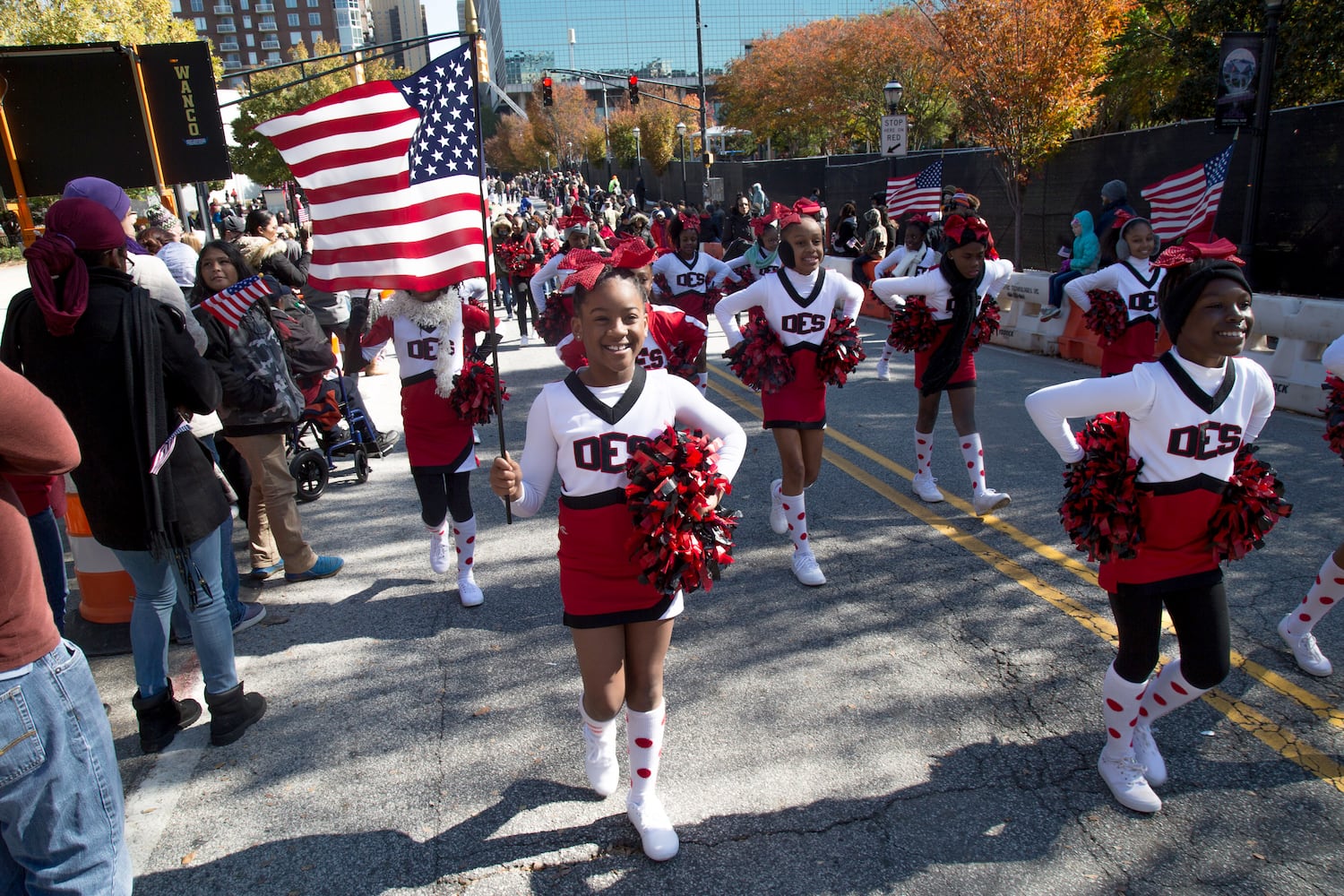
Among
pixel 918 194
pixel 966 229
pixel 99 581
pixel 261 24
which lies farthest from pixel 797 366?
pixel 261 24

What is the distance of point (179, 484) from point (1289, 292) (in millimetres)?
13033

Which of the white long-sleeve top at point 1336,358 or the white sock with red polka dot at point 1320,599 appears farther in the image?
the white sock with red polka dot at point 1320,599

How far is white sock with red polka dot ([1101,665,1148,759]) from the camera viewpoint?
3207 mm

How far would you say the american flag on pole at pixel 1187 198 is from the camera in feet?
31.1

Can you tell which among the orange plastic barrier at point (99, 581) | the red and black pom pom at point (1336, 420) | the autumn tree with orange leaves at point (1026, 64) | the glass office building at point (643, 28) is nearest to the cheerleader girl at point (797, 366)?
the red and black pom pom at point (1336, 420)

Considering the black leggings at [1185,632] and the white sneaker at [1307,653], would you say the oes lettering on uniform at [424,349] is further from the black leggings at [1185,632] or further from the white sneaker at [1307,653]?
the white sneaker at [1307,653]

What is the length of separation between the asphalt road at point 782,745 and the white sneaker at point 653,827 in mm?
59

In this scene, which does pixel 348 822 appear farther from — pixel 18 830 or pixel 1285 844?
pixel 1285 844

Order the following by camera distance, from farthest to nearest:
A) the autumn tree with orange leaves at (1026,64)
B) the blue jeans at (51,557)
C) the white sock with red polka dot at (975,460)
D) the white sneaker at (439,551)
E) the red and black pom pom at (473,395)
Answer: the autumn tree with orange leaves at (1026,64) < the white sock with red polka dot at (975,460) < the white sneaker at (439,551) < the red and black pom pom at (473,395) < the blue jeans at (51,557)

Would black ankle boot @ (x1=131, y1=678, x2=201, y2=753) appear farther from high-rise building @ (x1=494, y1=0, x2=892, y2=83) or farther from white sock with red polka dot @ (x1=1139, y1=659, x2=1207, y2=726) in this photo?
high-rise building @ (x1=494, y1=0, x2=892, y2=83)

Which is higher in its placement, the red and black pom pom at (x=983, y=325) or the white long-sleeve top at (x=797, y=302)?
the white long-sleeve top at (x=797, y=302)

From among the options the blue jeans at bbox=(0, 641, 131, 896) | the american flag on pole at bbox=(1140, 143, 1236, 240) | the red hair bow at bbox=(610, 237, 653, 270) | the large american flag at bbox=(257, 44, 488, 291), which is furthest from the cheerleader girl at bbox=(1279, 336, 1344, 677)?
the american flag on pole at bbox=(1140, 143, 1236, 240)

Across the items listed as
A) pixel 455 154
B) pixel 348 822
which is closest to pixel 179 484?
pixel 348 822

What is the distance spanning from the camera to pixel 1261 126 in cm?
1076
